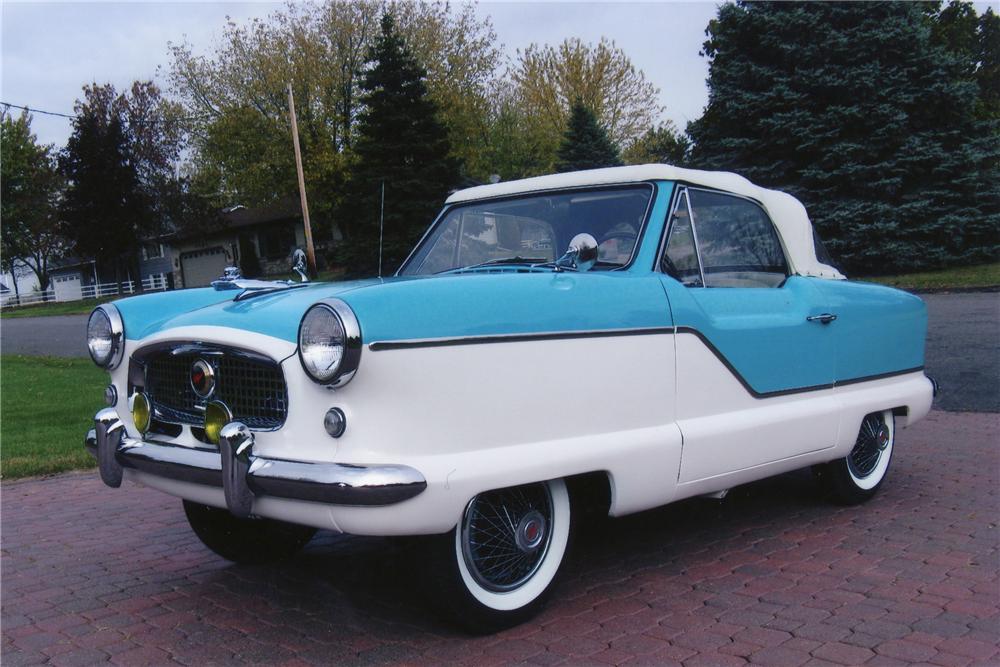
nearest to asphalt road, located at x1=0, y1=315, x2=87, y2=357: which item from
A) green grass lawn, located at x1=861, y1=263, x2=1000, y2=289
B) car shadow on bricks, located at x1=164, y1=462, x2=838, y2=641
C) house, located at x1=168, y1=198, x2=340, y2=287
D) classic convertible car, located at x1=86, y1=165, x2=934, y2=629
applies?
car shadow on bricks, located at x1=164, y1=462, x2=838, y2=641

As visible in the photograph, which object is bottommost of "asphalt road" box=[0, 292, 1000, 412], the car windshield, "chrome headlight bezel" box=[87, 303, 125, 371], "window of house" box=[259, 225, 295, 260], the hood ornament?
"asphalt road" box=[0, 292, 1000, 412]

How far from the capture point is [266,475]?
2.88m

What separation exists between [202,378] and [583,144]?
26408mm

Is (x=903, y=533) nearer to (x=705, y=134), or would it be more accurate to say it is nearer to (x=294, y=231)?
(x=705, y=134)

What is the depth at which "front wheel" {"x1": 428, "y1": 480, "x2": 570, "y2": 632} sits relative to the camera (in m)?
3.04

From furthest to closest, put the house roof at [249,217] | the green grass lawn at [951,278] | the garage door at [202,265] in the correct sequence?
the garage door at [202,265] → the house roof at [249,217] → the green grass lawn at [951,278]

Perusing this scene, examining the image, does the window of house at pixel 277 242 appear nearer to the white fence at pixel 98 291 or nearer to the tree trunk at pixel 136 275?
the white fence at pixel 98 291

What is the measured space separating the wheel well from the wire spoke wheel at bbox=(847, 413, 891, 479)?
80.9 inches

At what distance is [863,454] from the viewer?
504 cm

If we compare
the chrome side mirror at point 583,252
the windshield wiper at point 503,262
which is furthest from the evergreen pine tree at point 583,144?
the chrome side mirror at point 583,252

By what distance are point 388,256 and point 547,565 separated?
20896 millimetres

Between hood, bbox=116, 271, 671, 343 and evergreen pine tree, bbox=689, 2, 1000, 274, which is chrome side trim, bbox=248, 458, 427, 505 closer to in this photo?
hood, bbox=116, 271, 671, 343

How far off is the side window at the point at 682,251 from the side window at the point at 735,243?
0.05 m

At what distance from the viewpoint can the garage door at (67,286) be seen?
6694 cm
